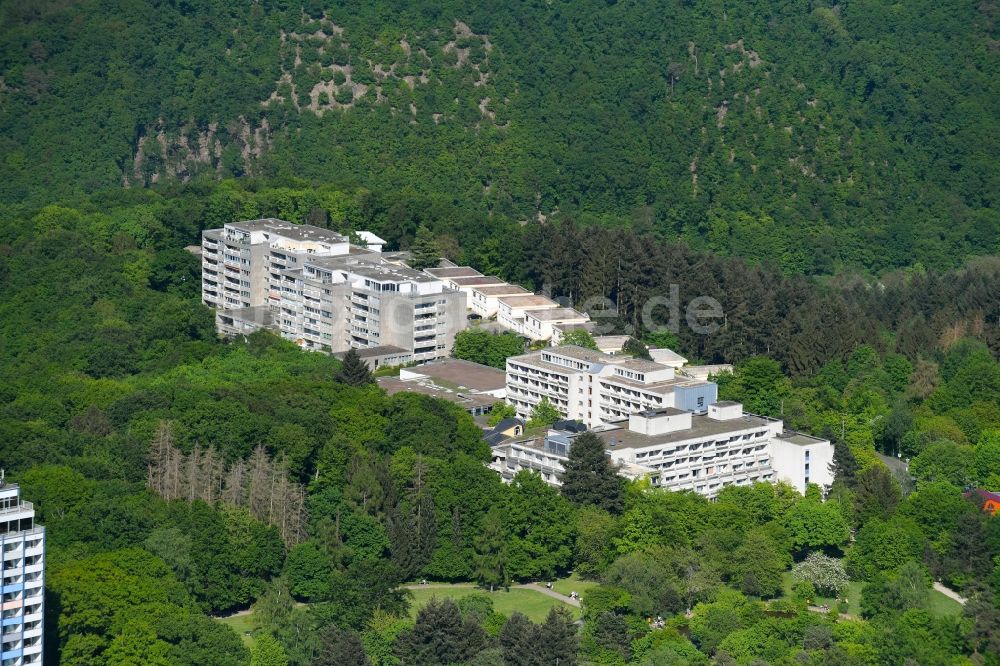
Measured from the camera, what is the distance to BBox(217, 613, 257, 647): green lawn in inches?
3605

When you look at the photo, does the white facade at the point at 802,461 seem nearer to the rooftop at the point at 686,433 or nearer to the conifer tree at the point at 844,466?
the conifer tree at the point at 844,466

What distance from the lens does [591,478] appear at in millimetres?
102688

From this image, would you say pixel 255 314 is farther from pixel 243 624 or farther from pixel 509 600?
pixel 243 624

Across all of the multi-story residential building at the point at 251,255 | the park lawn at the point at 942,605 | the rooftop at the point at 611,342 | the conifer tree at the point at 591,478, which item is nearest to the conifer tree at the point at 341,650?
the conifer tree at the point at 591,478

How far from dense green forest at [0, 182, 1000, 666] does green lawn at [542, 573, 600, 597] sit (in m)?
0.51

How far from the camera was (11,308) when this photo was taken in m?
134

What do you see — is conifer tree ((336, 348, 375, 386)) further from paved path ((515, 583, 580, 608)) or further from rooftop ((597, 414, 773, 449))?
paved path ((515, 583, 580, 608))

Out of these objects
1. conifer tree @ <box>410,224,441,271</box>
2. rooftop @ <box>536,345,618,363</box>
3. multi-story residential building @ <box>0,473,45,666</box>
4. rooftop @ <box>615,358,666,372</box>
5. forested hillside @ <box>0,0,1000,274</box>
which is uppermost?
multi-story residential building @ <box>0,473,45,666</box>

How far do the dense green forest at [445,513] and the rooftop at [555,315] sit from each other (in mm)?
3191

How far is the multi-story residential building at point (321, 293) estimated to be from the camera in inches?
4946

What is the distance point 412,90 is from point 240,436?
280 ft

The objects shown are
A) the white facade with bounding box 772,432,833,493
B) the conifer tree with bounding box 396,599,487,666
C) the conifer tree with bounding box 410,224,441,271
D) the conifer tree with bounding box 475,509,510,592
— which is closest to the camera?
the conifer tree with bounding box 396,599,487,666

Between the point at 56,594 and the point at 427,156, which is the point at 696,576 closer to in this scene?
the point at 56,594

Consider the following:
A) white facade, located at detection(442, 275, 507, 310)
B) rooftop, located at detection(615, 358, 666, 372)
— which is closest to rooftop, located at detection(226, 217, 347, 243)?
white facade, located at detection(442, 275, 507, 310)
